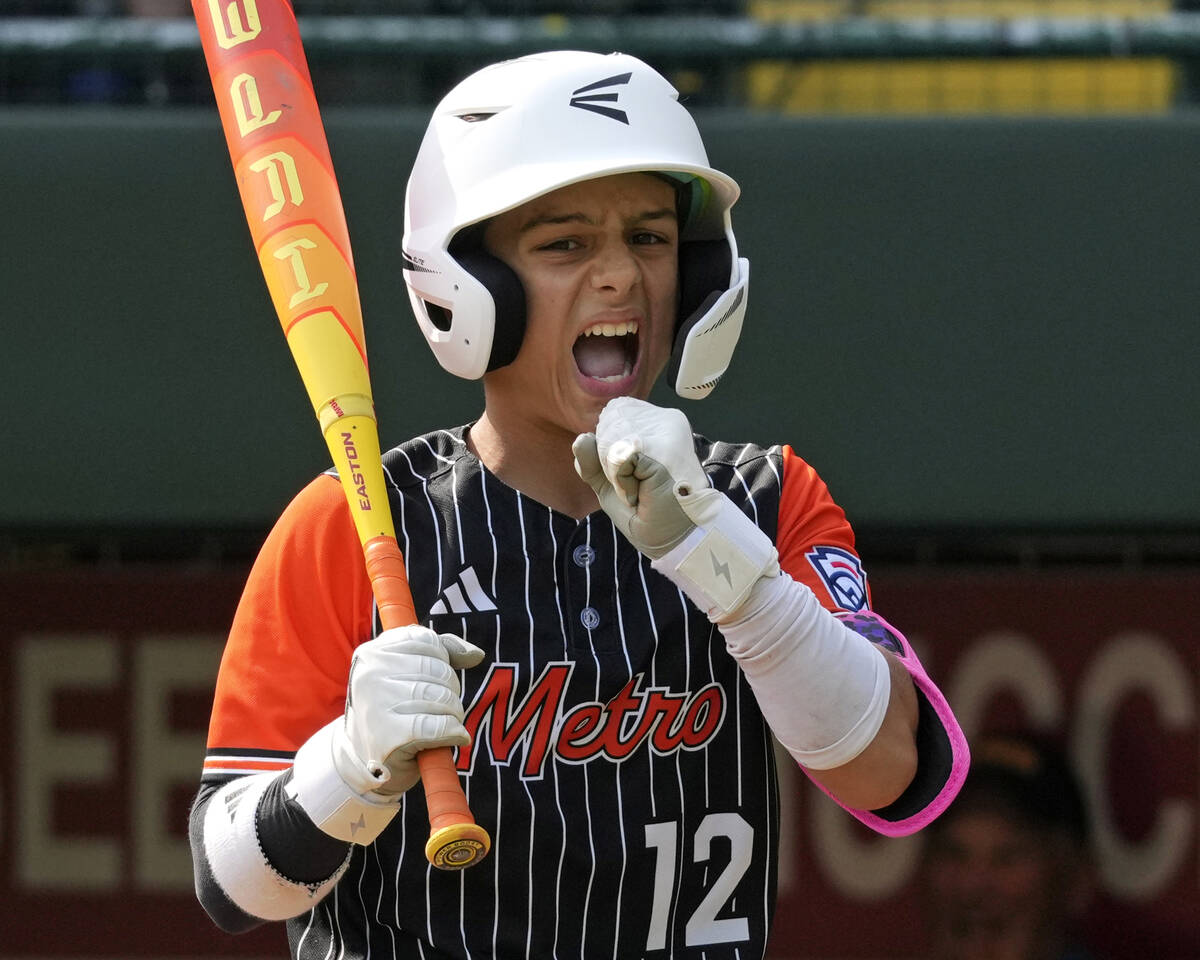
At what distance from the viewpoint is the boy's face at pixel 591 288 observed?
1.91m

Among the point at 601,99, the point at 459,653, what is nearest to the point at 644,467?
the point at 459,653

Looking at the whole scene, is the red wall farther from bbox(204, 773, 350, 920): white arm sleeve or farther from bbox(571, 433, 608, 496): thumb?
bbox(571, 433, 608, 496): thumb

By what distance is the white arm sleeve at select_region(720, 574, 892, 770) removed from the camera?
5.70 ft

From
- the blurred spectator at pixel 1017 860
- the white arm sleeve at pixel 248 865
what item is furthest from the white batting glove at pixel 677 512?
the blurred spectator at pixel 1017 860

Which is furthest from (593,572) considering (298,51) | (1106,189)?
(1106,189)

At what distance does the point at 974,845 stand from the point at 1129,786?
Result: 379 mm

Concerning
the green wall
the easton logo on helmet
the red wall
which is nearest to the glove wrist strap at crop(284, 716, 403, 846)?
the easton logo on helmet

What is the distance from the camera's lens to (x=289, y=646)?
185 cm

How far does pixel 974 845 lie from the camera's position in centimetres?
411

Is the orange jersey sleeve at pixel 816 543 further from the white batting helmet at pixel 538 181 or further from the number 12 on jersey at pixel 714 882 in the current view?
the number 12 on jersey at pixel 714 882

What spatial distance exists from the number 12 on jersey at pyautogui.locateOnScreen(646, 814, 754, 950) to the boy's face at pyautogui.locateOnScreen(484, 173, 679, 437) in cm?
42

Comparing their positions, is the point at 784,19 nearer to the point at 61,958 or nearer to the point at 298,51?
the point at 298,51

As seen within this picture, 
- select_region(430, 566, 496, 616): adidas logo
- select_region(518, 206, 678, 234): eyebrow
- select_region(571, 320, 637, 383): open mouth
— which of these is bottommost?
select_region(430, 566, 496, 616): adidas logo

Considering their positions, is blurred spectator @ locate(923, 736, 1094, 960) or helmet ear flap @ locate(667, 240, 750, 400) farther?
blurred spectator @ locate(923, 736, 1094, 960)
